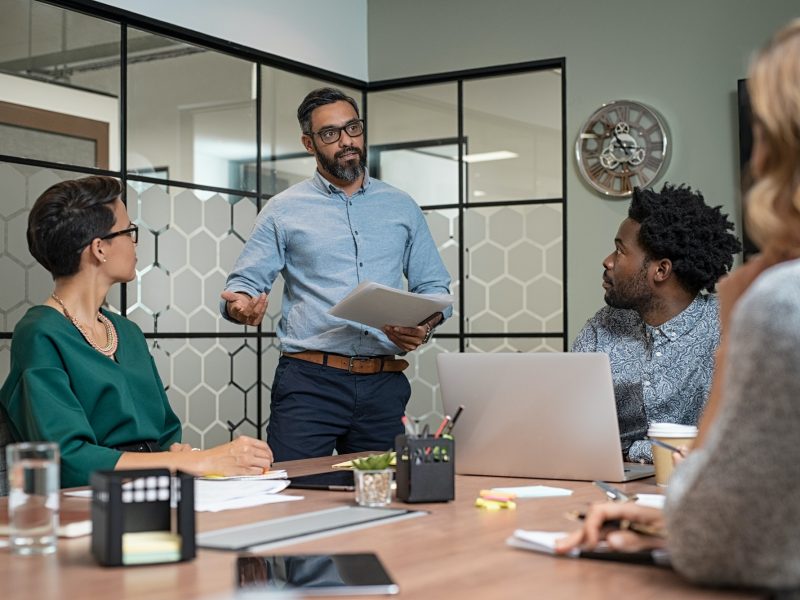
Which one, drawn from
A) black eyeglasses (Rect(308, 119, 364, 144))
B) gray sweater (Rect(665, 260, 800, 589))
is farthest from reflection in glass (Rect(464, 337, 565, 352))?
gray sweater (Rect(665, 260, 800, 589))

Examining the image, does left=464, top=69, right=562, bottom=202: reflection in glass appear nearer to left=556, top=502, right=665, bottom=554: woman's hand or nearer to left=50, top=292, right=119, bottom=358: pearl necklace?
left=50, top=292, right=119, bottom=358: pearl necklace

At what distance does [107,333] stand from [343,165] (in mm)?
1186

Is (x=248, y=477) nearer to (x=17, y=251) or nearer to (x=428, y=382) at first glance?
(x=17, y=251)

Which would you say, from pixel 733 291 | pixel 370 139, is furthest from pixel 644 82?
pixel 733 291

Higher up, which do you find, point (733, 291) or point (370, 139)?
point (370, 139)

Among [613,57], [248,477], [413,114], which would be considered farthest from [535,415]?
[413,114]

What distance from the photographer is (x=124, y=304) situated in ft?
13.7

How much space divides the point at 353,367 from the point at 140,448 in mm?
1001

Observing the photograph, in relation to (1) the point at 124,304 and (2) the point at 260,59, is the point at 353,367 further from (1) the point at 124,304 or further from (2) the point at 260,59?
(2) the point at 260,59

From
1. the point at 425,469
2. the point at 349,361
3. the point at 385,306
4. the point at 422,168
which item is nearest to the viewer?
the point at 425,469

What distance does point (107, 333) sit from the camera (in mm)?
2422

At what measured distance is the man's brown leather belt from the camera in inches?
128

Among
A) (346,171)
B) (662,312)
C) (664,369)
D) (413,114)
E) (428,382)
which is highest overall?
(413,114)

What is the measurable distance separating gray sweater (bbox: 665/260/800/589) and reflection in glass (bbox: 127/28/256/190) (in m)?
3.55
